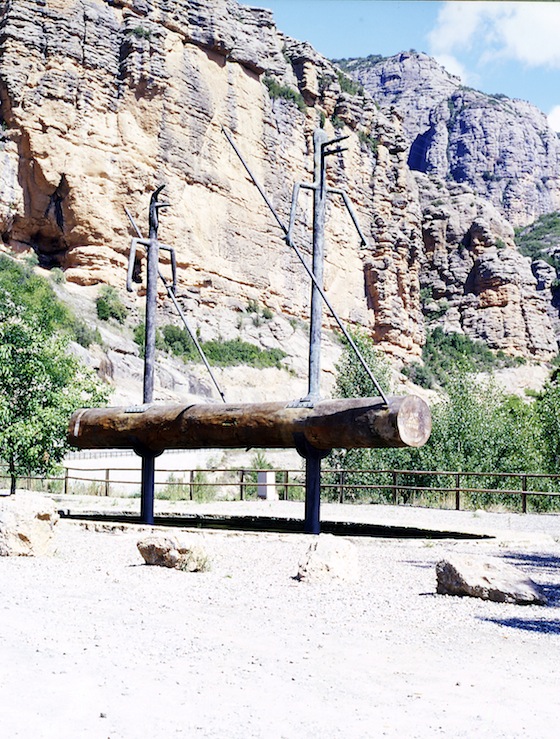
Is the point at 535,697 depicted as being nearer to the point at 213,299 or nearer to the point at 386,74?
the point at 213,299

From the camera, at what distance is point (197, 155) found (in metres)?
63.9

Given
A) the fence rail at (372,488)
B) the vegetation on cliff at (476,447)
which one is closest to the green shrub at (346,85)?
the vegetation on cliff at (476,447)

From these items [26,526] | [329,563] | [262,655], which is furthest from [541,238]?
[262,655]

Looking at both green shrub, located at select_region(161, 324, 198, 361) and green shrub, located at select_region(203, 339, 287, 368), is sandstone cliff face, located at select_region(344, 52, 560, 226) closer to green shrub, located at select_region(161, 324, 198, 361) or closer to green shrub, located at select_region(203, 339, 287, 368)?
green shrub, located at select_region(203, 339, 287, 368)

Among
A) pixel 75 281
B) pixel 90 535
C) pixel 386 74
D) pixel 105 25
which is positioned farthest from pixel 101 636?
pixel 386 74

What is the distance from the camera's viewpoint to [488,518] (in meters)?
19.3

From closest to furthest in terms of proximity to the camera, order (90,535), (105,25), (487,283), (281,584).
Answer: (281,584) → (90,535) → (105,25) → (487,283)

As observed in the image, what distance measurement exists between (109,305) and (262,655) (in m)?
50.5

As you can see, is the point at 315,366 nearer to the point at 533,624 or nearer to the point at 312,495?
the point at 312,495

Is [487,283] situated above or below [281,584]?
above

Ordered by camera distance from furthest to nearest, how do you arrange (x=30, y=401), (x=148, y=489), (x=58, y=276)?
(x=58, y=276), (x=30, y=401), (x=148, y=489)

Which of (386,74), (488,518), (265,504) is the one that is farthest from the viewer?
(386,74)

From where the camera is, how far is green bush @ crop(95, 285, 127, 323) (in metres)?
54.3

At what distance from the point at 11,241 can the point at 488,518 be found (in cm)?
4357
